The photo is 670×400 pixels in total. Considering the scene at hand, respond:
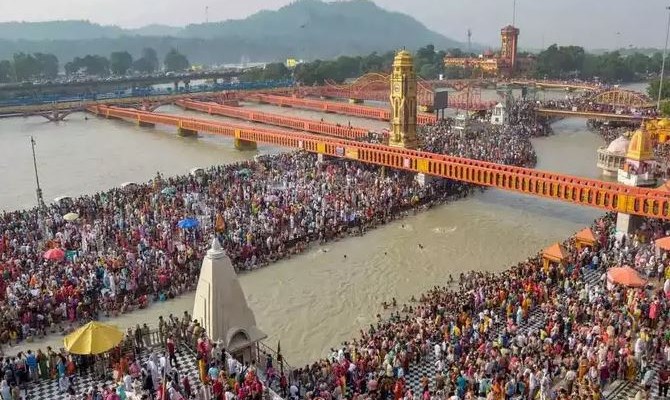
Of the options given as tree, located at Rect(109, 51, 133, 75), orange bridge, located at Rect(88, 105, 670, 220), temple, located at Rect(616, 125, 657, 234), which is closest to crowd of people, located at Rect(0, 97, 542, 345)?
orange bridge, located at Rect(88, 105, 670, 220)

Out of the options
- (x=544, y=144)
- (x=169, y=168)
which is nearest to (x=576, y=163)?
(x=544, y=144)

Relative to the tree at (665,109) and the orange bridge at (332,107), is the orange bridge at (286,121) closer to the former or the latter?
the orange bridge at (332,107)

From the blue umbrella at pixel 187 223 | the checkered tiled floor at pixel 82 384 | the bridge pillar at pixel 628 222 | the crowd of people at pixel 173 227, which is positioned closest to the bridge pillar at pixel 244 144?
the crowd of people at pixel 173 227

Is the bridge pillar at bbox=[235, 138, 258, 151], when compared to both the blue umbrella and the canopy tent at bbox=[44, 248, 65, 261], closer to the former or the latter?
the blue umbrella

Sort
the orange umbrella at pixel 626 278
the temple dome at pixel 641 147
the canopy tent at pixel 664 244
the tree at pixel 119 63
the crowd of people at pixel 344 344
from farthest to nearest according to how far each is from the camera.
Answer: the tree at pixel 119 63 → the temple dome at pixel 641 147 → the canopy tent at pixel 664 244 → the orange umbrella at pixel 626 278 → the crowd of people at pixel 344 344

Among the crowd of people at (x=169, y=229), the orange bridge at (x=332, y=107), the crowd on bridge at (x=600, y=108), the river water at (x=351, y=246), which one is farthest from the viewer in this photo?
the orange bridge at (x=332, y=107)

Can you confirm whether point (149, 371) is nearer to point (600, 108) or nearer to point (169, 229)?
Result: point (169, 229)
